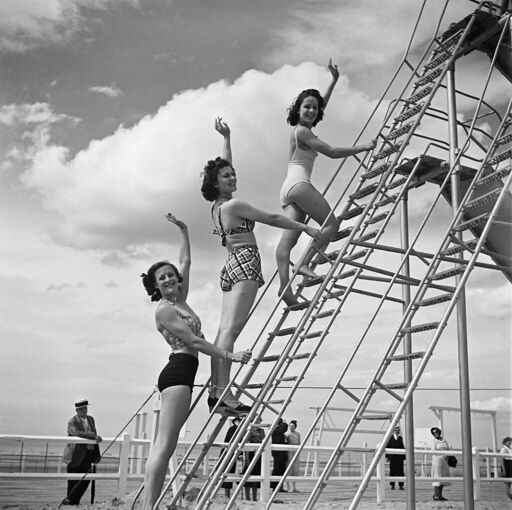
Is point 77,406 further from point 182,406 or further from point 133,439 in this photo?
point 182,406

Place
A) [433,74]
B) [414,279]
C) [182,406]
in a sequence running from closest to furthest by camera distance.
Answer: [182,406]
[414,279]
[433,74]

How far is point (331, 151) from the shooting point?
5.59 m

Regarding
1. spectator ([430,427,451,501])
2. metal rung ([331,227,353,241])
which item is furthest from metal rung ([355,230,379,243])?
spectator ([430,427,451,501])

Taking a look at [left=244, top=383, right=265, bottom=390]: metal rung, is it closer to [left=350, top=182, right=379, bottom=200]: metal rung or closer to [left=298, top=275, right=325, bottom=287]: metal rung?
[left=298, top=275, right=325, bottom=287]: metal rung

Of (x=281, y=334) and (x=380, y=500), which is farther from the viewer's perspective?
(x=380, y=500)

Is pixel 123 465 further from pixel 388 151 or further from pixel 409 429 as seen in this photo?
pixel 388 151

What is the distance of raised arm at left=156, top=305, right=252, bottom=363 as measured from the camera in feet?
14.9

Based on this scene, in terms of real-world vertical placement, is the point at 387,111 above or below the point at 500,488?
above

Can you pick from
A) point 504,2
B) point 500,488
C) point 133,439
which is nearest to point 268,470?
point 133,439

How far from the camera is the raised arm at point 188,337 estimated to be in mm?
4539

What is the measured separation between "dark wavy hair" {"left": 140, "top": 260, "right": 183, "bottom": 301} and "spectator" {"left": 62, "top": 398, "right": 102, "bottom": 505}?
422cm

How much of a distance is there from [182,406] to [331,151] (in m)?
2.50

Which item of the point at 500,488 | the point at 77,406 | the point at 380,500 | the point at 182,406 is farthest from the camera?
the point at 500,488

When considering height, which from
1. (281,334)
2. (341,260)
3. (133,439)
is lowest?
(133,439)
